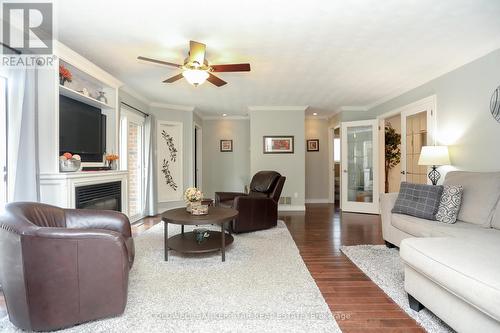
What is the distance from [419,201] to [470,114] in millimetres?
1387

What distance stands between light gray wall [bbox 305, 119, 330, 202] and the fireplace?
4799 mm

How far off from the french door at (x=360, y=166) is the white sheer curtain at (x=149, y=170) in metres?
4.06

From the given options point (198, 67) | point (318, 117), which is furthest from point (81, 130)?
point (318, 117)

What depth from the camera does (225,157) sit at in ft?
23.6

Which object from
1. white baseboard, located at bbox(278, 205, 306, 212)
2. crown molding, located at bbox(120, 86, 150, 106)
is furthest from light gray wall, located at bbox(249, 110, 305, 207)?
crown molding, located at bbox(120, 86, 150, 106)

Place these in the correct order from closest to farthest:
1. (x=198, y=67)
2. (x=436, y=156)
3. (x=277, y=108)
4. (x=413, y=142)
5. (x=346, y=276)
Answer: (x=346, y=276), (x=198, y=67), (x=436, y=156), (x=413, y=142), (x=277, y=108)

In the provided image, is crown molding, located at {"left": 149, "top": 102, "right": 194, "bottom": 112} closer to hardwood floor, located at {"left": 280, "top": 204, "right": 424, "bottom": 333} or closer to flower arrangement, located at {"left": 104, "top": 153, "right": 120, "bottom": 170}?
flower arrangement, located at {"left": 104, "top": 153, "right": 120, "bottom": 170}

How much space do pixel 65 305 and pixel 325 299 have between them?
1.77 meters

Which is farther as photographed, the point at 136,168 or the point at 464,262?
the point at 136,168

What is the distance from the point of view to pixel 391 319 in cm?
174

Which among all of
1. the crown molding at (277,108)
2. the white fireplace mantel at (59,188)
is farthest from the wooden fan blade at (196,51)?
the crown molding at (277,108)

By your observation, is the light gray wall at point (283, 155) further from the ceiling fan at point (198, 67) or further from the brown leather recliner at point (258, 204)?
the ceiling fan at point (198, 67)

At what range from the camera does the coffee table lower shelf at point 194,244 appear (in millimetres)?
2672

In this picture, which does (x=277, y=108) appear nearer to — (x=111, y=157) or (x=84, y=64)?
(x=111, y=157)
